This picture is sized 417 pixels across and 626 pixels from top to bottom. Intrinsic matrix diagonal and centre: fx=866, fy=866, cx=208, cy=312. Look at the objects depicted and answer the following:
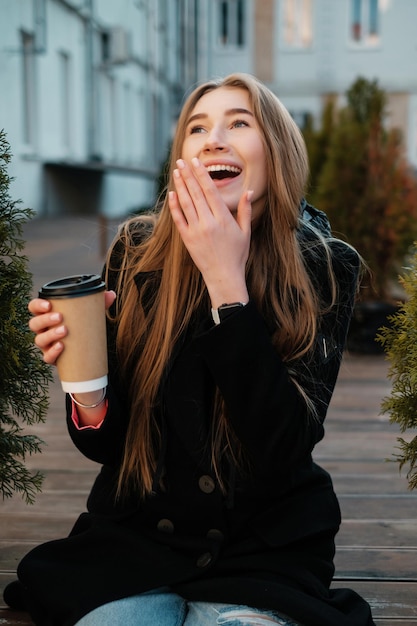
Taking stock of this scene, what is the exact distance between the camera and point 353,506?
2.89 meters

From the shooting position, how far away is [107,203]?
2009 centimetres

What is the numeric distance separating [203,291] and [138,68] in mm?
21101

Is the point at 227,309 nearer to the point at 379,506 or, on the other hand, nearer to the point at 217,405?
the point at 217,405

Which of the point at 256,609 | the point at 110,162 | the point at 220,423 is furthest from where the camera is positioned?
the point at 110,162

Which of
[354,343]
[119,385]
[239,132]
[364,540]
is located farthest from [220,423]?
[354,343]

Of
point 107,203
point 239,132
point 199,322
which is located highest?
point 239,132

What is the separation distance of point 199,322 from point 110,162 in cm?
1762

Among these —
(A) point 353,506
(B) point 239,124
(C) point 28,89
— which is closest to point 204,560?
(B) point 239,124

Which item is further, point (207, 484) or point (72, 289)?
point (207, 484)

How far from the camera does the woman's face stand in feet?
5.85

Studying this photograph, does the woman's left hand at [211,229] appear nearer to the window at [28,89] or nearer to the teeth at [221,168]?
the teeth at [221,168]

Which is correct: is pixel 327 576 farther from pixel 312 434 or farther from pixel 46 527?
pixel 46 527

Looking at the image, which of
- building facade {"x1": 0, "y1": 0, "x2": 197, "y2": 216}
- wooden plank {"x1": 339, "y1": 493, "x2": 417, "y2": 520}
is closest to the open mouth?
wooden plank {"x1": 339, "y1": 493, "x2": 417, "y2": 520}

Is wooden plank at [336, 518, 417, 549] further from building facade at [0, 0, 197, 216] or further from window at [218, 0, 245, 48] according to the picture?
window at [218, 0, 245, 48]
